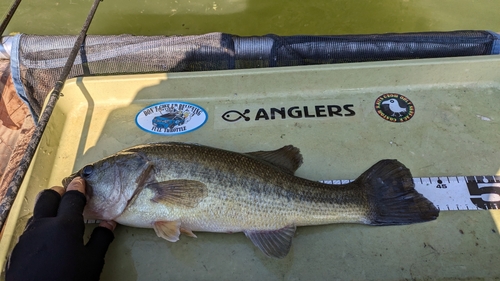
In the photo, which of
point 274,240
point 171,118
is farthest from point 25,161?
point 274,240

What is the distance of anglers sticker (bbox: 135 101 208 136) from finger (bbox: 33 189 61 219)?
786 mm

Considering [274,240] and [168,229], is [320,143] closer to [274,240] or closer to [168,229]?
[274,240]

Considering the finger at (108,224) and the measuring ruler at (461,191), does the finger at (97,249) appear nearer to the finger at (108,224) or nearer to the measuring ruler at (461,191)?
the finger at (108,224)

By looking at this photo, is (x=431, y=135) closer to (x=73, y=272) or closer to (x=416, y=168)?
(x=416, y=168)

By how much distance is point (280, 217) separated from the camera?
1.73 meters

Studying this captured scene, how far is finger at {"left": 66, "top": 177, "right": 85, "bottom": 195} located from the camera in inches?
66.2

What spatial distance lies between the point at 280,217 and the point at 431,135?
1.25m

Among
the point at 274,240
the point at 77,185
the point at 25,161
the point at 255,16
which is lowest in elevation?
the point at 274,240

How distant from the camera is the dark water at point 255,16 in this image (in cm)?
398

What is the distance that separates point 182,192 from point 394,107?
1619mm

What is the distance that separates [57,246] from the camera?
1.43 meters

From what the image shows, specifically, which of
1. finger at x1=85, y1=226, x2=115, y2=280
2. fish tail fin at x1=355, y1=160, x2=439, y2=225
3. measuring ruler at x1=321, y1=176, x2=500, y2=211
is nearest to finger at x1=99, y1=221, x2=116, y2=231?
finger at x1=85, y1=226, x2=115, y2=280

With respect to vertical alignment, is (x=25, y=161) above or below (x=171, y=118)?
above

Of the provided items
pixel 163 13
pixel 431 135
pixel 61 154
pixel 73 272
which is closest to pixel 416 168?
pixel 431 135
